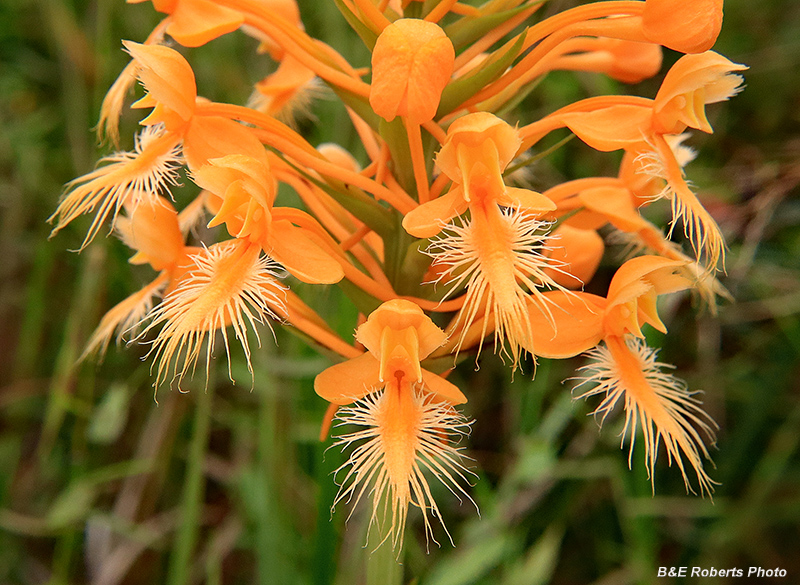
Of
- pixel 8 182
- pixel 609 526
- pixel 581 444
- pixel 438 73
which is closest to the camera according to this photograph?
pixel 438 73

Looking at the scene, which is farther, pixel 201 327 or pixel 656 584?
pixel 656 584

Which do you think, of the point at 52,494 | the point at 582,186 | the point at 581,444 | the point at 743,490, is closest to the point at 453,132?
the point at 582,186

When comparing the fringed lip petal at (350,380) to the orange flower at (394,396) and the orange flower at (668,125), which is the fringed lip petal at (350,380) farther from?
the orange flower at (668,125)

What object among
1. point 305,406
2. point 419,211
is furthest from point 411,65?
point 305,406

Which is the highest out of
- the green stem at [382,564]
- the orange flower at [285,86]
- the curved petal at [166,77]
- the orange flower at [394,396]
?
the orange flower at [285,86]

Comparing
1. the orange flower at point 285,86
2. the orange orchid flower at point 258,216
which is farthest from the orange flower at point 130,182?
the orange flower at point 285,86

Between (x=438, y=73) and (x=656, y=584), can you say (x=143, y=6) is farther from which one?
(x=656, y=584)

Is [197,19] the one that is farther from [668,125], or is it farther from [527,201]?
[668,125]

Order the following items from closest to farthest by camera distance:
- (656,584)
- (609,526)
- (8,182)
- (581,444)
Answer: (656,584) → (581,444) → (609,526) → (8,182)
